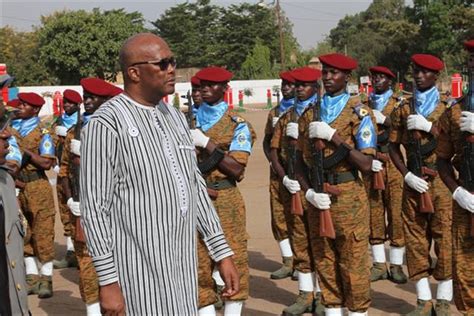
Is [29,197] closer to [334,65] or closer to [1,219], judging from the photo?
[334,65]

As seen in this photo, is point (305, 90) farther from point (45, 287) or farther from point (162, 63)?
point (162, 63)

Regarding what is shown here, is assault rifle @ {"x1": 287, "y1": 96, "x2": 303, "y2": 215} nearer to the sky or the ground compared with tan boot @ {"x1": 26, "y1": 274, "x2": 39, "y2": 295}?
nearer to the sky

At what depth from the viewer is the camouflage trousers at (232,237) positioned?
6.65m

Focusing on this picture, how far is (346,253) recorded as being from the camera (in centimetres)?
607

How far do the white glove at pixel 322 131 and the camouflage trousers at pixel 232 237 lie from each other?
1.06 metres

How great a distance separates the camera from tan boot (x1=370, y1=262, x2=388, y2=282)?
862cm

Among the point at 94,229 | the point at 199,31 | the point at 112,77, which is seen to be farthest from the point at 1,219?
the point at 199,31

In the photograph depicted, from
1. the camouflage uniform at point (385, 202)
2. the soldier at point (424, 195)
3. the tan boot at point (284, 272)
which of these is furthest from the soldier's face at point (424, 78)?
the tan boot at point (284, 272)

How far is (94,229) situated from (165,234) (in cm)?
32

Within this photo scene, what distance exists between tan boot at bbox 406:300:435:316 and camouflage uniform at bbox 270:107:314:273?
1.08 m

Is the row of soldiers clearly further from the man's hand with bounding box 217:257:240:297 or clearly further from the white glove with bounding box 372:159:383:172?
the man's hand with bounding box 217:257:240:297

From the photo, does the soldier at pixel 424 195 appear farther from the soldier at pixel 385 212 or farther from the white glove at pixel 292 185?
the soldier at pixel 385 212

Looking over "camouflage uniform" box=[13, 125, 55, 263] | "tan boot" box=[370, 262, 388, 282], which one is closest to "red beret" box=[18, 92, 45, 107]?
"camouflage uniform" box=[13, 125, 55, 263]

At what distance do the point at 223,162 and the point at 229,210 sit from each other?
48 centimetres
